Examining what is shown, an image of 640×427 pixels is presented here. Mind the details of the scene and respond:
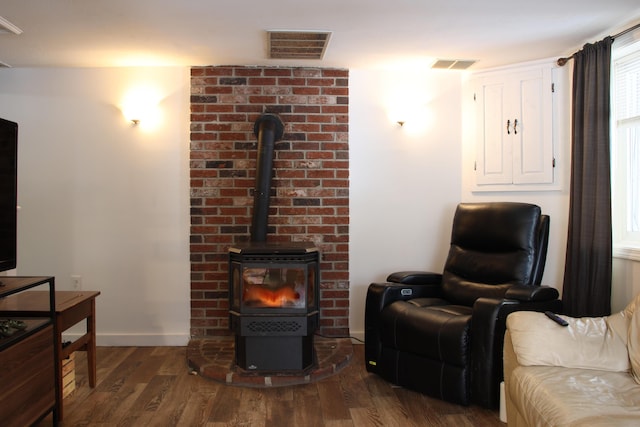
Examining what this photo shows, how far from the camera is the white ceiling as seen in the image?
2596 millimetres

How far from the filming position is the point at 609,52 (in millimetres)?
2869

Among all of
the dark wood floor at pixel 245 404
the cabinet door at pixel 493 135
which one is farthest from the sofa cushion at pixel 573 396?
the cabinet door at pixel 493 135

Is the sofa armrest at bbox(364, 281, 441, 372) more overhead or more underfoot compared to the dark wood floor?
more overhead

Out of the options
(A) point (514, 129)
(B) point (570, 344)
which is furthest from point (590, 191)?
(B) point (570, 344)

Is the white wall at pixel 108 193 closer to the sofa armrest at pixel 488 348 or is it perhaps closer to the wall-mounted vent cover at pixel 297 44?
→ the wall-mounted vent cover at pixel 297 44

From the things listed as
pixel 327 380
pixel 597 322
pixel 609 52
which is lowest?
pixel 327 380

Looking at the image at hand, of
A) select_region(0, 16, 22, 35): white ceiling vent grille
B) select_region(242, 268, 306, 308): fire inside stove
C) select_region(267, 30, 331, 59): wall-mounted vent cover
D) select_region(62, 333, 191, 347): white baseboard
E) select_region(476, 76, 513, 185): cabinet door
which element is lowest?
select_region(62, 333, 191, 347): white baseboard

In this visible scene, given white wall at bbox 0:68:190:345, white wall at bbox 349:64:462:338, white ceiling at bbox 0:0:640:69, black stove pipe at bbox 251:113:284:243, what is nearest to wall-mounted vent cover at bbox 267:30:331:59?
white ceiling at bbox 0:0:640:69

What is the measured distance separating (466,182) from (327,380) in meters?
1.86

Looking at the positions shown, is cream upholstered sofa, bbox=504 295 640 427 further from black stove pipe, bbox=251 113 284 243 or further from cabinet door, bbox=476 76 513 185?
black stove pipe, bbox=251 113 284 243

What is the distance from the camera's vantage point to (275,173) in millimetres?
3746

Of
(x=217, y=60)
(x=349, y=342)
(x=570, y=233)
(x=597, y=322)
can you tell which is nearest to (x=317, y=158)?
(x=217, y=60)

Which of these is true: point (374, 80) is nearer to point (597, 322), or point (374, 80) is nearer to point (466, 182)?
point (466, 182)

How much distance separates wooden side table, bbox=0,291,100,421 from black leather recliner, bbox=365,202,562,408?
65.8 inches
